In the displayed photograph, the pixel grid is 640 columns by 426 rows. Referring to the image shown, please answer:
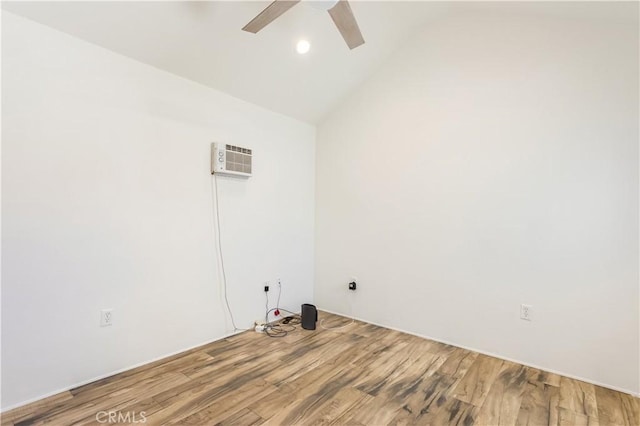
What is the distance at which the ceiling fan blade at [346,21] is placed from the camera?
5.92ft

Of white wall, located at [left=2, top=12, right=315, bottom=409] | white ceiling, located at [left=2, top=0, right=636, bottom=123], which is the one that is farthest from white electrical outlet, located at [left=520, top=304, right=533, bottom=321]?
white wall, located at [left=2, top=12, right=315, bottom=409]

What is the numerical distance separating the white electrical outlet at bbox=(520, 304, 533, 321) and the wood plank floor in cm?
39

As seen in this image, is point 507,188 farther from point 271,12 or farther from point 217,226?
point 217,226

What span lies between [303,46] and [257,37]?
1.37 ft

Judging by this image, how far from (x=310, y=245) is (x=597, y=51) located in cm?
312

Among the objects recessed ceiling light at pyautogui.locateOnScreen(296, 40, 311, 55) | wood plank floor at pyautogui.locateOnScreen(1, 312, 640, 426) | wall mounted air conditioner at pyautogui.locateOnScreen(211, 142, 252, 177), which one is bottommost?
wood plank floor at pyautogui.locateOnScreen(1, 312, 640, 426)

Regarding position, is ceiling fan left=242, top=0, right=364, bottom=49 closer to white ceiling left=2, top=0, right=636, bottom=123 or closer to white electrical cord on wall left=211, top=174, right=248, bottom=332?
white ceiling left=2, top=0, right=636, bottom=123

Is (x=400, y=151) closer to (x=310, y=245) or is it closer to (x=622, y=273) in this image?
(x=310, y=245)

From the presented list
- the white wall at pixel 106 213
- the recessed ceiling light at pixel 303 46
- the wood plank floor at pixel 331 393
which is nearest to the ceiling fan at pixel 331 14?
the recessed ceiling light at pixel 303 46

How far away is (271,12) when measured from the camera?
1816 millimetres

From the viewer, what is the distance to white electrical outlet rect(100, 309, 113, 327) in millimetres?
2128

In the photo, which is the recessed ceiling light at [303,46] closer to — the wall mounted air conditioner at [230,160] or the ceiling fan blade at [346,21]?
the ceiling fan blade at [346,21]

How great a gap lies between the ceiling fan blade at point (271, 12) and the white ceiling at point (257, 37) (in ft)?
1.37

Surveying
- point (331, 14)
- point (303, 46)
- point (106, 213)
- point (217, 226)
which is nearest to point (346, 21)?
point (331, 14)
